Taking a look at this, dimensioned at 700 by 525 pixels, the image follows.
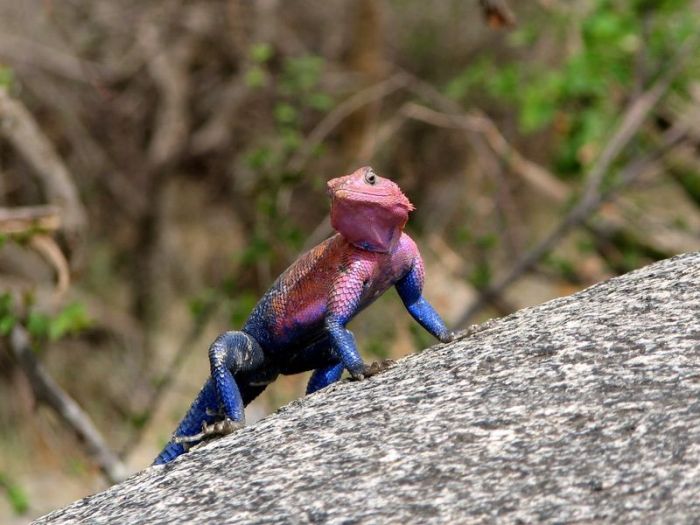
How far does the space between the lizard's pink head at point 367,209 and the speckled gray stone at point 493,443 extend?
0.36 meters

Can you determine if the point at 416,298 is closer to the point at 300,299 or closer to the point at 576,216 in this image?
the point at 300,299

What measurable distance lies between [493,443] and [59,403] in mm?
3068

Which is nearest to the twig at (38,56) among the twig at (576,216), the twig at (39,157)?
the twig at (39,157)

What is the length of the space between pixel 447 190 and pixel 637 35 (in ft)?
8.97

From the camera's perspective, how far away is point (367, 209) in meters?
2.90

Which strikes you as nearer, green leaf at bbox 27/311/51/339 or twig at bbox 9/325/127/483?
green leaf at bbox 27/311/51/339

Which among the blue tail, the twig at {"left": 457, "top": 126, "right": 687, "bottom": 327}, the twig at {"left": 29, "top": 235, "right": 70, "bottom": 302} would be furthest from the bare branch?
the twig at {"left": 457, "top": 126, "right": 687, "bottom": 327}

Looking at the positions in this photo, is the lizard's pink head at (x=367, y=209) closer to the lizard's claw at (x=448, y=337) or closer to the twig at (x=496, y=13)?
the lizard's claw at (x=448, y=337)

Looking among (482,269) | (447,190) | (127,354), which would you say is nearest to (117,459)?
(482,269)

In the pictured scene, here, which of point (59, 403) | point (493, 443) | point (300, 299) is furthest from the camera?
point (59, 403)

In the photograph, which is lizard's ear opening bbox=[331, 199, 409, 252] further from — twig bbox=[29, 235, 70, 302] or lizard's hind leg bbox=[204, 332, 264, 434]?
twig bbox=[29, 235, 70, 302]

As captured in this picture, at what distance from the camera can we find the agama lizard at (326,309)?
114 inches

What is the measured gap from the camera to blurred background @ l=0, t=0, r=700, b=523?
639 cm

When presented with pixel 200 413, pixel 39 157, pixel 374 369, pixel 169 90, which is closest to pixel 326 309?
pixel 374 369
